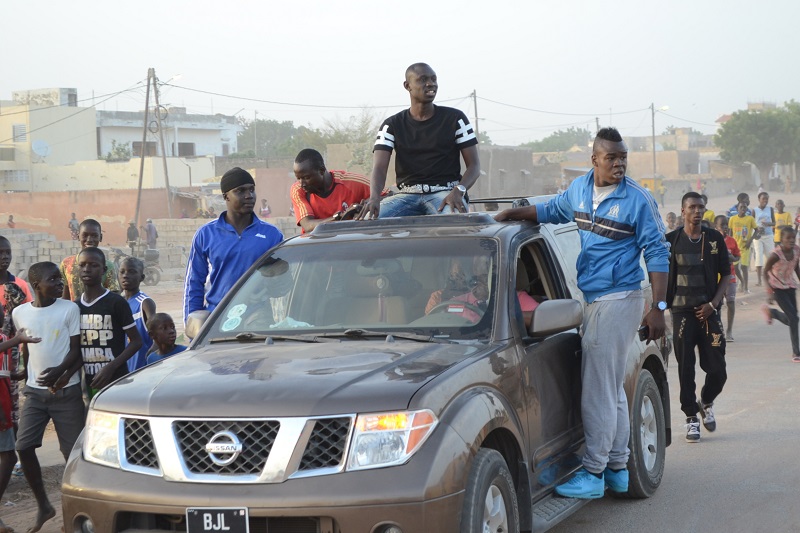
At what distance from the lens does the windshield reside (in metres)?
5.11

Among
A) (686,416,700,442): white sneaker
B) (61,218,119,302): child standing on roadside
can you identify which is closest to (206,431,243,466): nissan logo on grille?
(61,218,119,302): child standing on roadside

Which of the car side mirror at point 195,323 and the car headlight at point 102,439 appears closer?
the car headlight at point 102,439

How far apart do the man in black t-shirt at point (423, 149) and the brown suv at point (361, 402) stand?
5.00ft

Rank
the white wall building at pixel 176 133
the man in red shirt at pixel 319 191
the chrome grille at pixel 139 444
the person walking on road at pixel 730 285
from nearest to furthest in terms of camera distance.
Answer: the chrome grille at pixel 139 444 < the man in red shirt at pixel 319 191 < the person walking on road at pixel 730 285 < the white wall building at pixel 176 133

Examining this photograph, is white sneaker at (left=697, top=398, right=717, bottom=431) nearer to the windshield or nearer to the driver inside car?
the driver inside car

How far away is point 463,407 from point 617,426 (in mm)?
2188

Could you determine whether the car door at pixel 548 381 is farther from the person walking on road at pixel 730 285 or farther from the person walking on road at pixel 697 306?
the person walking on road at pixel 730 285

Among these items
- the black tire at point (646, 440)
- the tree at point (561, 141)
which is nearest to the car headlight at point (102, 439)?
the black tire at point (646, 440)

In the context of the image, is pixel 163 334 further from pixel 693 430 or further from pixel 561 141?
pixel 561 141

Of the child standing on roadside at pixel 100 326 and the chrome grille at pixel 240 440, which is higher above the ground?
the child standing on roadside at pixel 100 326

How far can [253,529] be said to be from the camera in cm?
386

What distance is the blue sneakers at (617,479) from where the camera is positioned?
6185 millimetres

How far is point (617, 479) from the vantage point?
619 cm

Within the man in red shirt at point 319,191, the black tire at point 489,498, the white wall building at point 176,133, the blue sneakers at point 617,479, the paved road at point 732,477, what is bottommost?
the paved road at point 732,477
